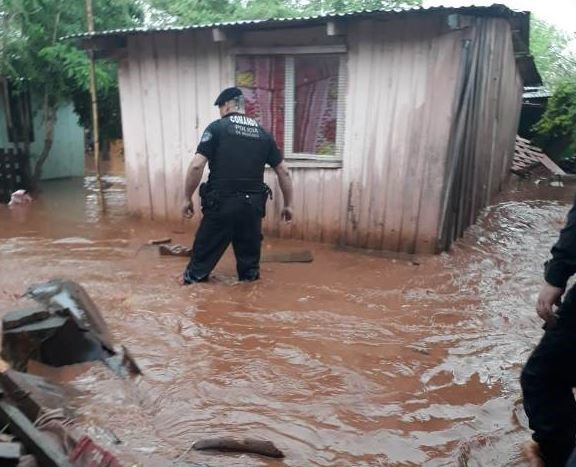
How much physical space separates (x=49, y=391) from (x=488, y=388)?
8.59 feet

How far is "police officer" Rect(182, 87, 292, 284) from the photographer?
521cm

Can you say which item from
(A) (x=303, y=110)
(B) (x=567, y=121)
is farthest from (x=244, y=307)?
(B) (x=567, y=121)

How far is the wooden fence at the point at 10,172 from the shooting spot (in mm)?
10188

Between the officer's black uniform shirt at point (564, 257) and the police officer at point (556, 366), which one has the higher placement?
the officer's black uniform shirt at point (564, 257)

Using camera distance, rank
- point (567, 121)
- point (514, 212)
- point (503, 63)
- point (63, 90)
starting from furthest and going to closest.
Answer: point (567, 121) < point (63, 90) < point (514, 212) < point (503, 63)

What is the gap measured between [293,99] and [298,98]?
0.07m

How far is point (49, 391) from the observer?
2.88 metres

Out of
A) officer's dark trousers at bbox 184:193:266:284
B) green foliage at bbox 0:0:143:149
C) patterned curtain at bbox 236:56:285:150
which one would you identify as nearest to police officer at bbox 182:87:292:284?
officer's dark trousers at bbox 184:193:266:284

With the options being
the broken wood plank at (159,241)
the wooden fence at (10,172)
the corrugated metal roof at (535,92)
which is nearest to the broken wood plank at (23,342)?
the broken wood plank at (159,241)

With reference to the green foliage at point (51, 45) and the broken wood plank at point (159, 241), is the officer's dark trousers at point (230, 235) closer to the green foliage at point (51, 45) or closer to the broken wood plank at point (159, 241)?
the broken wood plank at point (159, 241)

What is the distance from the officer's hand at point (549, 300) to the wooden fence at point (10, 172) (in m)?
10.0

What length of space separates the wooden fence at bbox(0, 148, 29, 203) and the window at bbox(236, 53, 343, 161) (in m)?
5.35

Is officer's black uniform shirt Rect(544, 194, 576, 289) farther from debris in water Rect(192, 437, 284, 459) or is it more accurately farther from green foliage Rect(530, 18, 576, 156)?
green foliage Rect(530, 18, 576, 156)

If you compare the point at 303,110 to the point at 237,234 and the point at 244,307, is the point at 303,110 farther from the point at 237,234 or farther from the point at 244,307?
the point at 244,307
